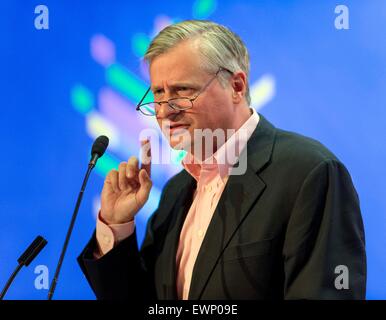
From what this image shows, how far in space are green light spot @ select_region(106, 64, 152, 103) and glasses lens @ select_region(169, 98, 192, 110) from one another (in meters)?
0.63

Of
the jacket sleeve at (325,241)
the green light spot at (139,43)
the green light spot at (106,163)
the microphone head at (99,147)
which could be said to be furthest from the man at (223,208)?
the green light spot at (139,43)

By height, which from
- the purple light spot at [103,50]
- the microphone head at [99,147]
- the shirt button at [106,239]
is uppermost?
the purple light spot at [103,50]

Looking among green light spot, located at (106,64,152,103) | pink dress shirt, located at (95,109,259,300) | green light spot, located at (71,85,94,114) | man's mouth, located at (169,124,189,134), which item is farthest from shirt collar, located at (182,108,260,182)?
green light spot, located at (71,85,94,114)

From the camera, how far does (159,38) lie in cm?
176

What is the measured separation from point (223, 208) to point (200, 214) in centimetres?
13

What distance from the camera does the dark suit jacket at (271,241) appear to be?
58.1 inches

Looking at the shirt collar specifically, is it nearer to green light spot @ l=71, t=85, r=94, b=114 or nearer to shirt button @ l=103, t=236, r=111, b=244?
shirt button @ l=103, t=236, r=111, b=244

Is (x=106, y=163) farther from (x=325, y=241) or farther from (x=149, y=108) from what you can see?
(x=325, y=241)

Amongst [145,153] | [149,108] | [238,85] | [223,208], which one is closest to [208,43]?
[238,85]

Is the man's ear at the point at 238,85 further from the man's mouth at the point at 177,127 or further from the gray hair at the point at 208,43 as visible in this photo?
the man's mouth at the point at 177,127

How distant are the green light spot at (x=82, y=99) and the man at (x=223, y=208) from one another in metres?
0.61

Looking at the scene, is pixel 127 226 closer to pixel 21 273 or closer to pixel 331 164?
pixel 331 164

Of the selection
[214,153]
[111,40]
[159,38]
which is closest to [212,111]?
[214,153]

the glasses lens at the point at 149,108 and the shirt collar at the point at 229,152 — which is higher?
the glasses lens at the point at 149,108
